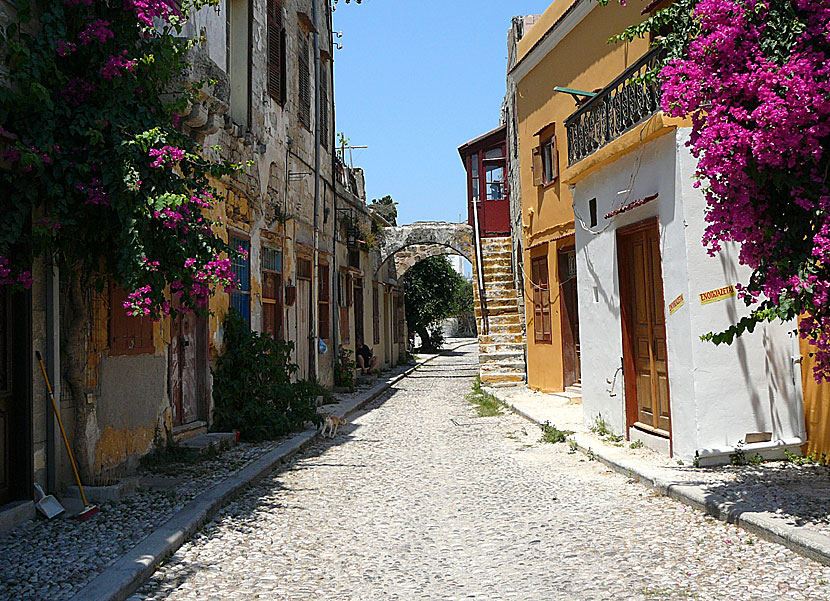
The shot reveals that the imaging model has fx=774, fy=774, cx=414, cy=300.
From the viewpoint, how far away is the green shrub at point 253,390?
9734 millimetres

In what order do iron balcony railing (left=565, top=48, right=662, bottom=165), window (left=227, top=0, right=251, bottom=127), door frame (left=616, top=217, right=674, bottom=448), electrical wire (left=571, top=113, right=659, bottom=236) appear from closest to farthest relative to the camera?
iron balcony railing (left=565, top=48, right=662, bottom=165) < electrical wire (left=571, top=113, right=659, bottom=236) < door frame (left=616, top=217, right=674, bottom=448) < window (left=227, top=0, right=251, bottom=127)

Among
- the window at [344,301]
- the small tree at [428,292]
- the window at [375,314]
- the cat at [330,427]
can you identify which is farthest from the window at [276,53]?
the small tree at [428,292]

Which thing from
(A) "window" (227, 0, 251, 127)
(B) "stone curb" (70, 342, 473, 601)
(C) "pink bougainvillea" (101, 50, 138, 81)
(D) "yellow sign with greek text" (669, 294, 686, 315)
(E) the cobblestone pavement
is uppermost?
(A) "window" (227, 0, 251, 127)

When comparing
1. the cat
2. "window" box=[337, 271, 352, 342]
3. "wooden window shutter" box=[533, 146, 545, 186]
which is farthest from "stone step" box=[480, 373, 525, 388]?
the cat

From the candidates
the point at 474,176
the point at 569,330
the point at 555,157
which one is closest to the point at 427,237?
the point at 474,176

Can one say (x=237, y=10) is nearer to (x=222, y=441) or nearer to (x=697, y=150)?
(x=222, y=441)

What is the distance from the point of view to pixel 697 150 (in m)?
4.89

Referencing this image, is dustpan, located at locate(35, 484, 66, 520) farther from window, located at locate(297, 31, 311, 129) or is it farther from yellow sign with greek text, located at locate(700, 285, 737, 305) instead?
window, located at locate(297, 31, 311, 129)

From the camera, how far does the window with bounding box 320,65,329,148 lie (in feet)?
54.1

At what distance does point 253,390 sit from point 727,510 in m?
6.55

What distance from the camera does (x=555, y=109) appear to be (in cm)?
1328

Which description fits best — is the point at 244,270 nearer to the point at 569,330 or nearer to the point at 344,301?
the point at 569,330

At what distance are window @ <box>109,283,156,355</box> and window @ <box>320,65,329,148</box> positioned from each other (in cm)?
955

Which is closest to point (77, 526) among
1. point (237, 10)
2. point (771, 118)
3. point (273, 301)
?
point (771, 118)
